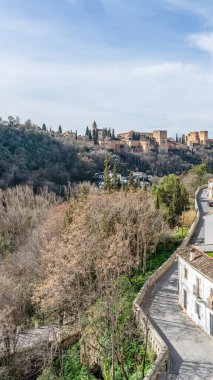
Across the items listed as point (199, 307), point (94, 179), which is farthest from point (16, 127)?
point (199, 307)

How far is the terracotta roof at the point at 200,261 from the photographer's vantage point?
19209mm

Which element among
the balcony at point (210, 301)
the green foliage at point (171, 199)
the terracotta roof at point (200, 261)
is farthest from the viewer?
the green foliage at point (171, 199)

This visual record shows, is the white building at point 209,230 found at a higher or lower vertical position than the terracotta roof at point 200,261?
higher

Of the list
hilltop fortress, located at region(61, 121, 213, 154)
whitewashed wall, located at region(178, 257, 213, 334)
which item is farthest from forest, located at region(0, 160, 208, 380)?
hilltop fortress, located at region(61, 121, 213, 154)

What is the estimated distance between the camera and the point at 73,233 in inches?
917

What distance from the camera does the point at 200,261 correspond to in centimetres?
2078

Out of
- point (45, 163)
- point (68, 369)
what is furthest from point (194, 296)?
point (45, 163)

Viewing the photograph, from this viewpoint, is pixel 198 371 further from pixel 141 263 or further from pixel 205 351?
pixel 141 263

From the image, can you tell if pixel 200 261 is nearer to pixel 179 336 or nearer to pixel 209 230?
pixel 179 336

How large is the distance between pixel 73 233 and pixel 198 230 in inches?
738

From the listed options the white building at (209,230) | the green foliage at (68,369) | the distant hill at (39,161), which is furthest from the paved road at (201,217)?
the distant hill at (39,161)

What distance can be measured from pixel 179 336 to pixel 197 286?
3.03 meters

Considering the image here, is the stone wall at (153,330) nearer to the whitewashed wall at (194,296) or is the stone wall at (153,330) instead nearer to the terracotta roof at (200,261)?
the whitewashed wall at (194,296)

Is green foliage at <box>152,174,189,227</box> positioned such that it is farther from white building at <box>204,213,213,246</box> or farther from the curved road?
the curved road
